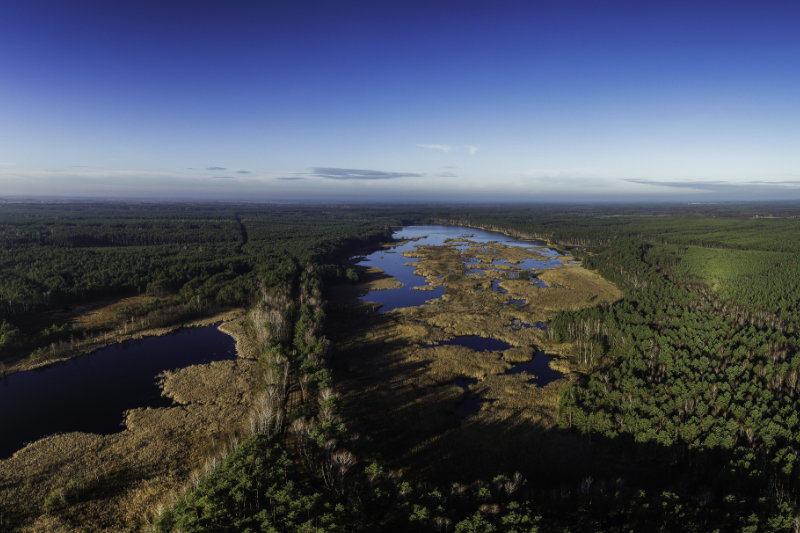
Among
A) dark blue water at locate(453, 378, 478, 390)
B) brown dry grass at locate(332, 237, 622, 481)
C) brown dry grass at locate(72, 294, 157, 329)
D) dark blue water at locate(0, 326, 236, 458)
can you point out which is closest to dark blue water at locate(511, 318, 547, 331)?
brown dry grass at locate(332, 237, 622, 481)

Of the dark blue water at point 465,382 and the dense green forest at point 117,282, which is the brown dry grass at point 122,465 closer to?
the dark blue water at point 465,382

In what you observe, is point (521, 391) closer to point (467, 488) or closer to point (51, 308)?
point (467, 488)

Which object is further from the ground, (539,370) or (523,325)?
(523,325)

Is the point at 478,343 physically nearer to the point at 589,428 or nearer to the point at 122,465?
the point at 589,428

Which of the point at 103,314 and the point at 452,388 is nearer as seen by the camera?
the point at 452,388

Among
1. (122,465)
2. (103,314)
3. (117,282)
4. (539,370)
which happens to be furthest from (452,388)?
(117,282)

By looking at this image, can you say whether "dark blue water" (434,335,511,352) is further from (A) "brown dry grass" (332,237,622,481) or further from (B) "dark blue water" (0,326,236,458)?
(B) "dark blue water" (0,326,236,458)
